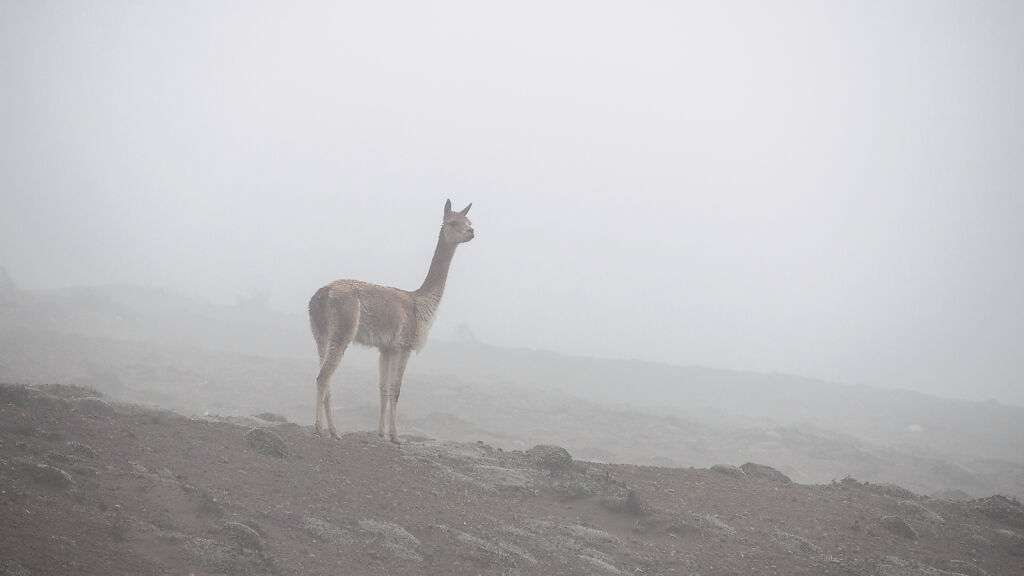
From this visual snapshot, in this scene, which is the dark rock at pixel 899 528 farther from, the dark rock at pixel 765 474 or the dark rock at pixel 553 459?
the dark rock at pixel 553 459

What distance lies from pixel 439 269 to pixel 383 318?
2188mm

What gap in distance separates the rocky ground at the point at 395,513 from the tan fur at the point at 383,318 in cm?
120

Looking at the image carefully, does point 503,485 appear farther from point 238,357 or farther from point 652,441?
point 238,357

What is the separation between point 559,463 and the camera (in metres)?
13.4

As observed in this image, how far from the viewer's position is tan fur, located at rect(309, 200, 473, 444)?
39.8 ft

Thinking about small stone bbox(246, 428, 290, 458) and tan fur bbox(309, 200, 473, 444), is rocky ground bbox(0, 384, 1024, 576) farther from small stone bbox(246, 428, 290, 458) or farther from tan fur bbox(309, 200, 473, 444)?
tan fur bbox(309, 200, 473, 444)

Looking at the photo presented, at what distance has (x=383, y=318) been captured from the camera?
41.8 ft

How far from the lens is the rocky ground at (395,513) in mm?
7387

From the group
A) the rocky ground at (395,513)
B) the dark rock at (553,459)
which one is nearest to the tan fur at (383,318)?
the rocky ground at (395,513)

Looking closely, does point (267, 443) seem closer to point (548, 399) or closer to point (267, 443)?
point (267, 443)

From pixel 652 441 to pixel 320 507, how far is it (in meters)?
36.0

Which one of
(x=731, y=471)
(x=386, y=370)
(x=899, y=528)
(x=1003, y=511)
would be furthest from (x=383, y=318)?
(x=1003, y=511)

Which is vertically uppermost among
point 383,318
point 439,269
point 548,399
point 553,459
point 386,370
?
point 439,269

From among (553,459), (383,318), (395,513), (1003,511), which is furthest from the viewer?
(553,459)
